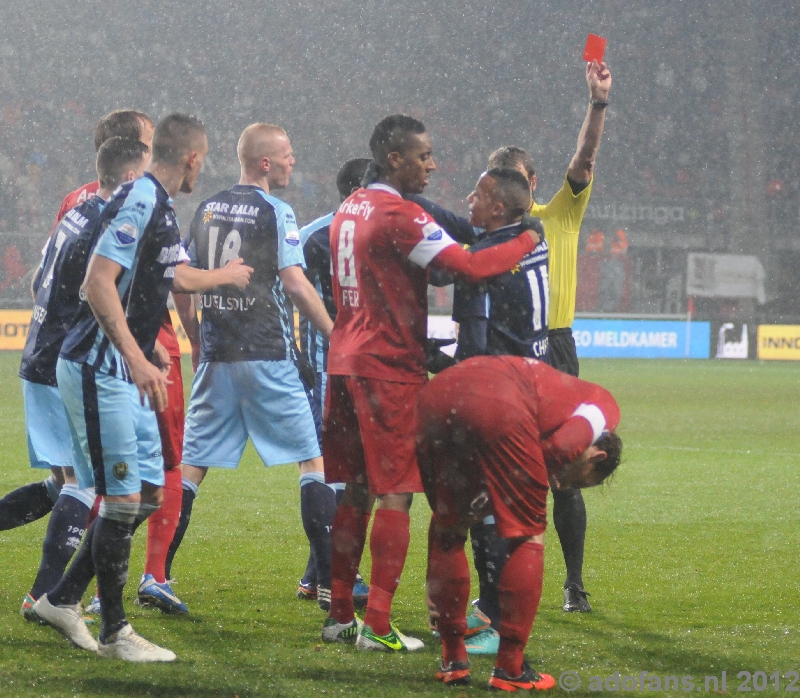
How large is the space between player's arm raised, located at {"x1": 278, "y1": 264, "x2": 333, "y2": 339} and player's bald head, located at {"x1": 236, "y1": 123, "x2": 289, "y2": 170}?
545 millimetres

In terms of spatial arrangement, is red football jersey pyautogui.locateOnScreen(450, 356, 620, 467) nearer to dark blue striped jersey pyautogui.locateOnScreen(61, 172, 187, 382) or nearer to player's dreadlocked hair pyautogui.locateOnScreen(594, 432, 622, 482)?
player's dreadlocked hair pyautogui.locateOnScreen(594, 432, 622, 482)

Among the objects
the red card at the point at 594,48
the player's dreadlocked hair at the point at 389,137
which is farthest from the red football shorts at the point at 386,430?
the red card at the point at 594,48

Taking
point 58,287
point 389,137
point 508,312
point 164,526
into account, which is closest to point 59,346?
point 58,287

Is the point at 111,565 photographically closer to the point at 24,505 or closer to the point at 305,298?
the point at 24,505

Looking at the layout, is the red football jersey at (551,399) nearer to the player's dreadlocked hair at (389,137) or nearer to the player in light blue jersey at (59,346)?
the player's dreadlocked hair at (389,137)

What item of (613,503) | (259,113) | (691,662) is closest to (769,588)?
(691,662)

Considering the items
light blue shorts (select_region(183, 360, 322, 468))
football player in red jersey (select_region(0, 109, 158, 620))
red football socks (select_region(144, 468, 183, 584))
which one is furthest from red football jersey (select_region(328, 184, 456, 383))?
red football socks (select_region(144, 468, 183, 584))

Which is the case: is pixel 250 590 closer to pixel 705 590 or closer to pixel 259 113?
pixel 705 590

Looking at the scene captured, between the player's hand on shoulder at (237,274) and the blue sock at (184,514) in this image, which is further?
the blue sock at (184,514)

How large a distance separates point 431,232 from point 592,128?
1.18 metres

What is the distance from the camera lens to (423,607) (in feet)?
13.9

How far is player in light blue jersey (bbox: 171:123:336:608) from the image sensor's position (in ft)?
14.2

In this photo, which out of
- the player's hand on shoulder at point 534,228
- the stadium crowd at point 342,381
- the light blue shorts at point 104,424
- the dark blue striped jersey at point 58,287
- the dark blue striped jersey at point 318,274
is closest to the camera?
the stadium crowd at point 342,381

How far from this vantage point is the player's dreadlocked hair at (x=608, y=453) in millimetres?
3064
